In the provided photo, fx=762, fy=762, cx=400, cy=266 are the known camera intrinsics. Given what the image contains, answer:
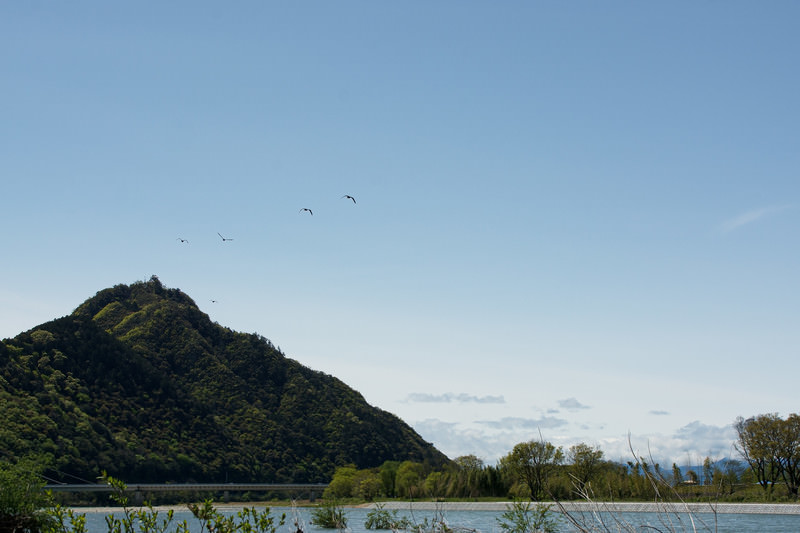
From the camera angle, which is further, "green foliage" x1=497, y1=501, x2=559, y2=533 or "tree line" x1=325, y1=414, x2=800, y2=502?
"tree line" x1=325, y1=414, x2=800, y2=502

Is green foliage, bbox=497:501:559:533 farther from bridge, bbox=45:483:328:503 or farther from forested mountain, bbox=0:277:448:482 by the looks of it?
forested mountain, bbox=0:277:448:482

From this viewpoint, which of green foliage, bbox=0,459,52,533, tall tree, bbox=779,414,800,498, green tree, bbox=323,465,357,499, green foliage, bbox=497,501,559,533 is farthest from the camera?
green tree, bbox=323,465,357,499

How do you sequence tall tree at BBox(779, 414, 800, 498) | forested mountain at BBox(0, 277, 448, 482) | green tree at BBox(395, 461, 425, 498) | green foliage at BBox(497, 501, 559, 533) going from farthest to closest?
green tree at BBox(395, 461, 425, 498)
forested mountain at BBox(0, 277, 448, 482)
tall tree at BBox(779, 414, 800, 498)
green foliage at BBox(497, 501, 559, 533)

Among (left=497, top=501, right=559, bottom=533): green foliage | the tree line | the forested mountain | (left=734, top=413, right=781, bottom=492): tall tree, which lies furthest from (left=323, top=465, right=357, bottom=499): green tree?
(left=497, top=501, right=559, bottom=533): green foliage

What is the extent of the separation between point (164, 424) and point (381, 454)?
178 feet

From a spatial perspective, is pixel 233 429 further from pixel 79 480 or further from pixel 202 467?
pixel 79 480

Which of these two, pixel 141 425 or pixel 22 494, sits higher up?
pixel 141 425

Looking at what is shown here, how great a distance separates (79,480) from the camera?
407 feet

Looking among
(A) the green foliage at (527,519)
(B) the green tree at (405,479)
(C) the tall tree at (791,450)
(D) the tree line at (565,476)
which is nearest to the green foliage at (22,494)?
(A) the green foliage at (527,519)

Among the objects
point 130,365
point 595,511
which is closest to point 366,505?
point 130,365

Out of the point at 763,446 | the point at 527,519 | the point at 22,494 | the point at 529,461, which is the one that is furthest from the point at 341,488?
the point at 22,494

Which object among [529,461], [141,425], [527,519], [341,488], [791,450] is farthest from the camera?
[141,425]

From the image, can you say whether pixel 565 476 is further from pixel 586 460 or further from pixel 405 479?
pixel 405 479

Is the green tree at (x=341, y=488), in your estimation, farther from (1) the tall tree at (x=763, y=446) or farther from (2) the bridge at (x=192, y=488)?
(1) the tall tree at (x=763, y=446)
